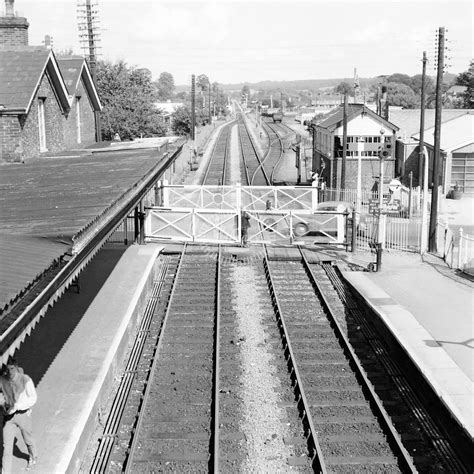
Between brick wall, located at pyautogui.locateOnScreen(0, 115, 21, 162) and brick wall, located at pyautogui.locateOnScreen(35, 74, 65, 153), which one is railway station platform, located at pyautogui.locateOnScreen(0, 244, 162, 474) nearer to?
brick wall, located at pyautogui.locateOnScreen(0, 115, 21, 162)

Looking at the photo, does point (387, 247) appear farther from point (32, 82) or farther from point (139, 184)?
point (32, 82)

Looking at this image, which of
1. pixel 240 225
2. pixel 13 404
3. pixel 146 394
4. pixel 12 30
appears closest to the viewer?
pixel 13 404

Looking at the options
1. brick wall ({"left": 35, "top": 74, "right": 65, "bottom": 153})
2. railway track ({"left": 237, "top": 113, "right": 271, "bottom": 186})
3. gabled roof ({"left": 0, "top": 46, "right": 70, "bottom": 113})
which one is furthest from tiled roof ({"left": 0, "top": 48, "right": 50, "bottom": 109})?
A: railway track ({"left": 237, "top": 113, "right": 271, "bottom": 186})

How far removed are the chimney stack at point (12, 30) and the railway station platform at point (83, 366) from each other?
993 centimetres

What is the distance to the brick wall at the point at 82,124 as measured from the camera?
2504 cm

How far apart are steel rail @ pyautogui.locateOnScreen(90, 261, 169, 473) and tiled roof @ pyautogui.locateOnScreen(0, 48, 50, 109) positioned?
6974 millimetres

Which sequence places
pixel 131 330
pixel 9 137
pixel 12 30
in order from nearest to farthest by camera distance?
pixel 131 330
pixel 9 137
pixel 12 30

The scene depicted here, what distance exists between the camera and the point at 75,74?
86.6 feet

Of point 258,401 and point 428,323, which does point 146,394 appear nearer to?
point 258,401

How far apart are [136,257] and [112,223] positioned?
7804mm

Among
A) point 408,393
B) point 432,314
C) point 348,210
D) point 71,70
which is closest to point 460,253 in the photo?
point 432,314

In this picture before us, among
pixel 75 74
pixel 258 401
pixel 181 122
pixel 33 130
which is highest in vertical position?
pixel 75 74

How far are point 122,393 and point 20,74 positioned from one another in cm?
1250

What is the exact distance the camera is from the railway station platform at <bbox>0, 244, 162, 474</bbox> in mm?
8516
